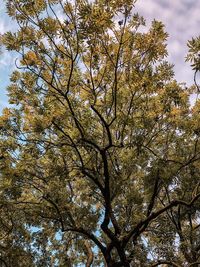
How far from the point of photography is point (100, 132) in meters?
11.7

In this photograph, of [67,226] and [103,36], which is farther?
[67,226]

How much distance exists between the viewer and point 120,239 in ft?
37.1

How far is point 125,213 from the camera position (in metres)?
13.7

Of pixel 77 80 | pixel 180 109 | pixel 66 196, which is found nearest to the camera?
pixel 77 80

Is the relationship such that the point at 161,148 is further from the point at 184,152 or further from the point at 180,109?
the point at 180,109

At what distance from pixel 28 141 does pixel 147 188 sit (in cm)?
448

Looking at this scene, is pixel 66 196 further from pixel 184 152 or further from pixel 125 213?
pixel 184 152

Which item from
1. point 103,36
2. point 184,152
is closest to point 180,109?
point 184,152

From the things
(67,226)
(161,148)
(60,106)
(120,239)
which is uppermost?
(60,106)

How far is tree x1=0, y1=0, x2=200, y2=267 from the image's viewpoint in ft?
30.2

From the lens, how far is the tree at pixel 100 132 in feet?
30.2

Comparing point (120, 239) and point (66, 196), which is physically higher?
point (66, 196)

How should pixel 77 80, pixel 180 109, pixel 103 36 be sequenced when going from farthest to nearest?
pixel 180 109
pixel 77 80
pixel 103 36

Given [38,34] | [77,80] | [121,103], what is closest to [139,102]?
[121,103]
